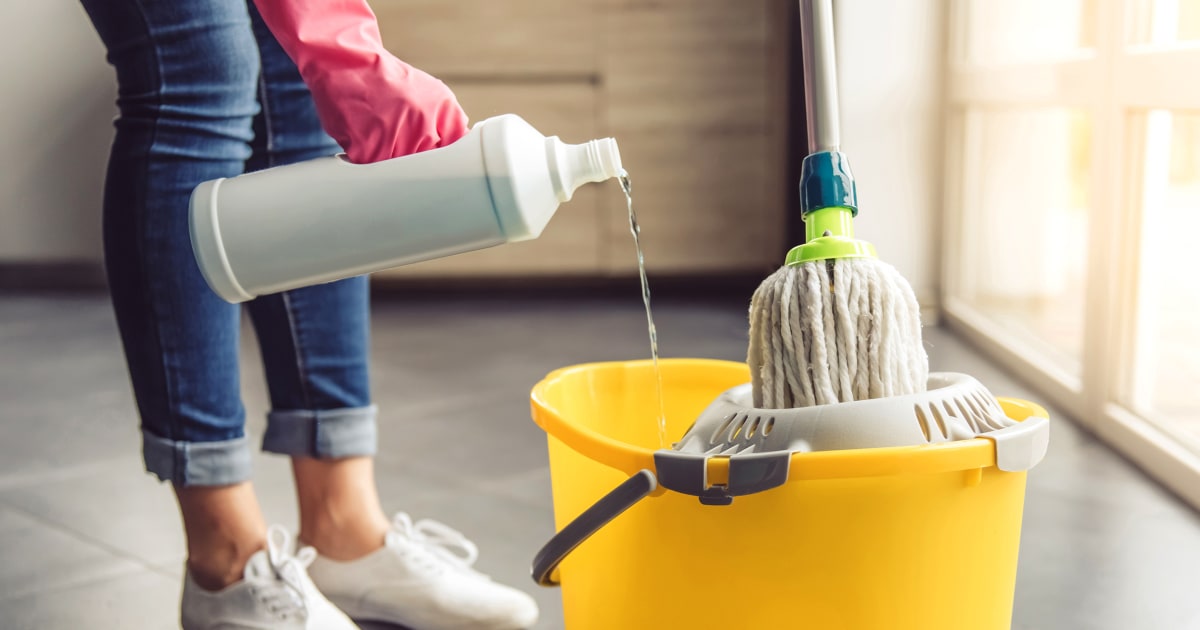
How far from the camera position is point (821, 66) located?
2.07 feet

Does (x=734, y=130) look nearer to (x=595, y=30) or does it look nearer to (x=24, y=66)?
(x=595, y=30)

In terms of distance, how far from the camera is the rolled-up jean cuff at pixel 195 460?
2.41ft

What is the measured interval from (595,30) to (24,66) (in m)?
1.62

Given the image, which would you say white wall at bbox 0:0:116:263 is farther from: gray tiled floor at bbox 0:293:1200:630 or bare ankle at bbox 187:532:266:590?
bare ankle at bbox 187:532:266:590

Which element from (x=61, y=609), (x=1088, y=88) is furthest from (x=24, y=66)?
(x=1088, y=88)

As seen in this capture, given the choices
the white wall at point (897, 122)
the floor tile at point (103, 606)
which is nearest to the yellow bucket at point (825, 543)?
the floor tile at point (103, 606)

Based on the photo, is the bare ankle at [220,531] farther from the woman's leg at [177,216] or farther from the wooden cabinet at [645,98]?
the wooden cabinet at [645,98]

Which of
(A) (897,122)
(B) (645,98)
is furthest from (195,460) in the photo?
(B) (645,98)

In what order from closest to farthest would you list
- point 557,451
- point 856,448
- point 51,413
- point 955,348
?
1. point 856,448
2. point 557,451
3. point 51,413
4. point 955,348

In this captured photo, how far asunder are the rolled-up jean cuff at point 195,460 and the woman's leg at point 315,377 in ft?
0.34

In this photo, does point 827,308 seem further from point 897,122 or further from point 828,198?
point 897,122

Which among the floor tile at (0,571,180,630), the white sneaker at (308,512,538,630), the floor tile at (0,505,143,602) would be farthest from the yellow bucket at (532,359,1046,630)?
the floor tile at (0,505,143,602)


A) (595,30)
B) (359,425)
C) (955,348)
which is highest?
(595,30)

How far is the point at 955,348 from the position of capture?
1841mm
